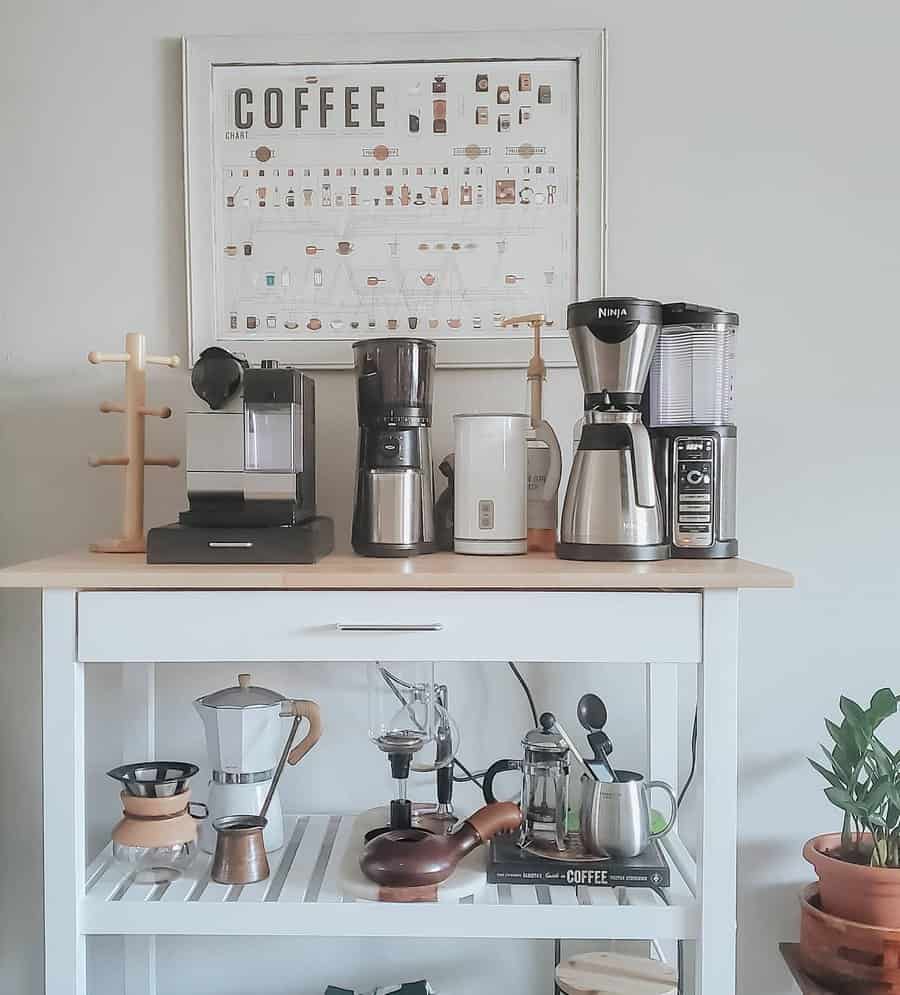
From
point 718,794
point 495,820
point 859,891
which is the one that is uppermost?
point 718,794

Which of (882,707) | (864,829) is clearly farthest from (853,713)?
(864,829)

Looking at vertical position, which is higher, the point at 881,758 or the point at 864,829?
the point at 881,758

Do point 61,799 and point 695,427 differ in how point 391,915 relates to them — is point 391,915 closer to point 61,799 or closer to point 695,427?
point 61,799

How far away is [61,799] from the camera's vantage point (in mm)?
1277

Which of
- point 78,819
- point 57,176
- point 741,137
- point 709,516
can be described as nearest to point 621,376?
point 709,516

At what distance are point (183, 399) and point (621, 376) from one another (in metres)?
0.77

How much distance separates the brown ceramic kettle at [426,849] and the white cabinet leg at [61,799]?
0.38 m

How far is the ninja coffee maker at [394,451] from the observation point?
4.69ft

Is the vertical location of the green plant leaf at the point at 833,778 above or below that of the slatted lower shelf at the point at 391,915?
above

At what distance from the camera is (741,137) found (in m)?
1.67

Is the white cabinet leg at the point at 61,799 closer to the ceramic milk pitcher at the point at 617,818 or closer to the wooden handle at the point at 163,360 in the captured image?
the wooden handle at the point at 163,360

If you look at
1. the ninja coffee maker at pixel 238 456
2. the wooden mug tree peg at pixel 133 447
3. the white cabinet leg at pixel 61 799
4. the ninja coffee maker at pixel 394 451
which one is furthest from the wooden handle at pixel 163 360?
the white cabinet leg at pixel 61 799

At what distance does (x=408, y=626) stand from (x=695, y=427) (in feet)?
1.62

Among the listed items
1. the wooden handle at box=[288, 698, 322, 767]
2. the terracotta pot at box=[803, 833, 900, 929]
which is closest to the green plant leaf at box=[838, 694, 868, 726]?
the terracotta pot at box=[803, 833, 900, 929]
